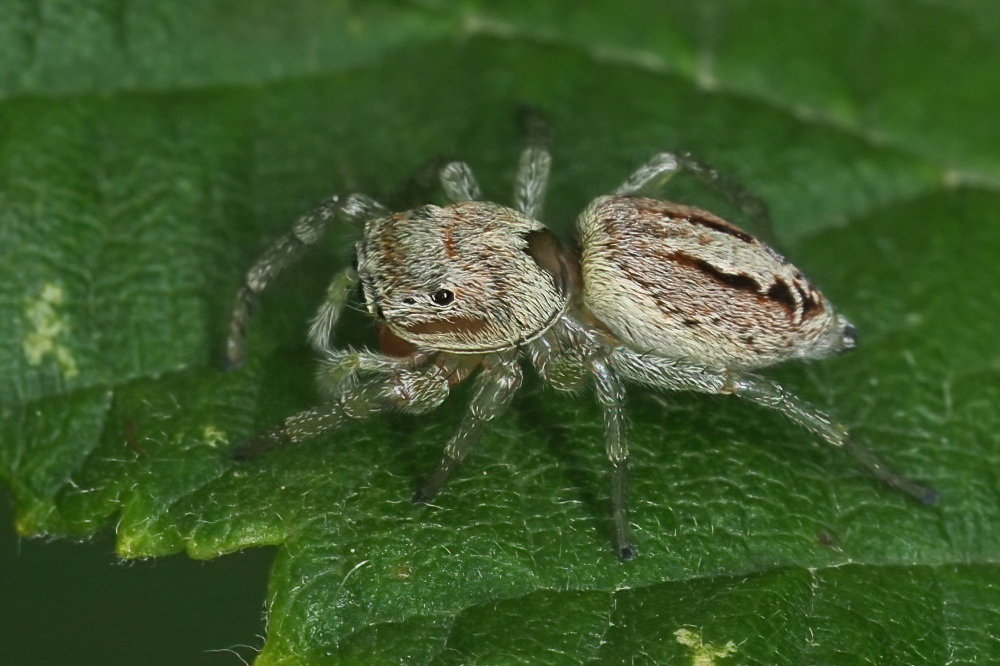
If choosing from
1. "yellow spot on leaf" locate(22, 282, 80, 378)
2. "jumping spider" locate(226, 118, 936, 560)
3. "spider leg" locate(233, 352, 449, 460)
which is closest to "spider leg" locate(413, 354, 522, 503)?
"jumping spider" locate(226, 118, 936, 560)

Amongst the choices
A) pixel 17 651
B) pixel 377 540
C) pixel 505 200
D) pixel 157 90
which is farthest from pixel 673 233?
pixel 17 651

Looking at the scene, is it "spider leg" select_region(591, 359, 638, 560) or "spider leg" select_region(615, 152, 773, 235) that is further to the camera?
"spider leg" select_region(615, 152, 773, 235)

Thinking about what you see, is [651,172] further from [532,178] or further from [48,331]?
[48,331]

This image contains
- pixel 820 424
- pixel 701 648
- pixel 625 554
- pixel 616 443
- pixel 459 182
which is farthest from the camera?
pixel 459 182

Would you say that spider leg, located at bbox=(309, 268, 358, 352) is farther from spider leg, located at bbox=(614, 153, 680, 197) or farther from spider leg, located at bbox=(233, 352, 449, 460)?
spider leg, located at bbox=(614, 153, 680, 197)

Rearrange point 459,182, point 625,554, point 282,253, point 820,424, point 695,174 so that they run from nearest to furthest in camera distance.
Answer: point 625,554, point 820,424, point 282,253, point 459,182, point 695,174

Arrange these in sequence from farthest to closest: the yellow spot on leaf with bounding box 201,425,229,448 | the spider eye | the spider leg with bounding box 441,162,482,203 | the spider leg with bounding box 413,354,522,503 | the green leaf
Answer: the spider leg with bounding box 441,162,482,203 < the spider eye < the yellow spot on leaf with bounding box 201,425,229,448 < the spider leg with bounding box 413,354,522,503 < the green leaf

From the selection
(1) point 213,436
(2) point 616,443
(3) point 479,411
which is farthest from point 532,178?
(1) point 213,436
